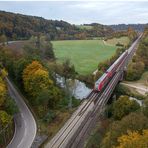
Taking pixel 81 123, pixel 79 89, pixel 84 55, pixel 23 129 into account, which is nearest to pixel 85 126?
pixel 81 123

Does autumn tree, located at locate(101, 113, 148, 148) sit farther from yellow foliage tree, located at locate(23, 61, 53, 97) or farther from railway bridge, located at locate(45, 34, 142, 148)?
yellow foliage tree, located at locate(23, 61, 53, 97)

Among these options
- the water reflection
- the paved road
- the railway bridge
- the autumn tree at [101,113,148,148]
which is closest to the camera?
the autumn tree at [101,113,148,148]

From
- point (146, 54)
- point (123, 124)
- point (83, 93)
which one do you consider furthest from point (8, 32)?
point (123, 124)

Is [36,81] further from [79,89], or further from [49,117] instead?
[79,89]

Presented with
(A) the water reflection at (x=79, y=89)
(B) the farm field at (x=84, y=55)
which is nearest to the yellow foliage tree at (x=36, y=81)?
(A) the water reflection at (x=79, y=89)

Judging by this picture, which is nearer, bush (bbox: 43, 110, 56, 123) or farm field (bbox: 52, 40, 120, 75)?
bush (bbox: 43, 110, 56, 123)

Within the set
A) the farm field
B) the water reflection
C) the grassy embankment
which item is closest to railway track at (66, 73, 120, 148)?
the water reflection

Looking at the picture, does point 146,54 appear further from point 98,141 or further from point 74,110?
point 98,141
